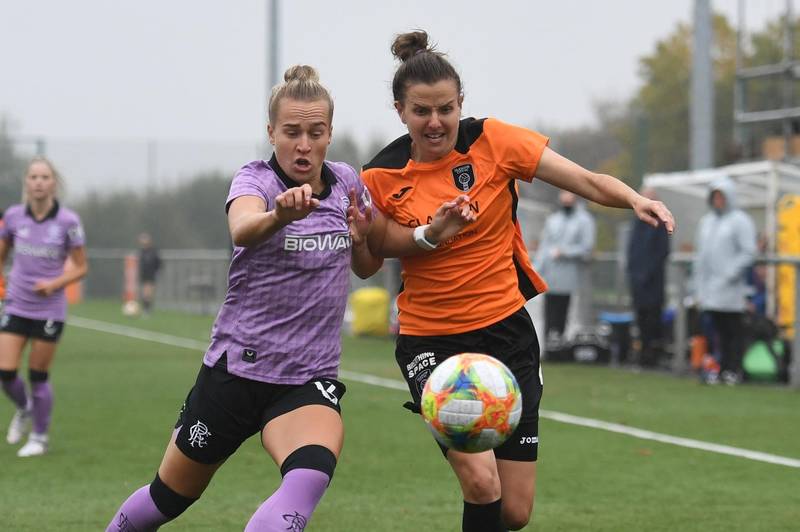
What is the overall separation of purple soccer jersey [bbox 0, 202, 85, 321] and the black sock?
18.1 feet

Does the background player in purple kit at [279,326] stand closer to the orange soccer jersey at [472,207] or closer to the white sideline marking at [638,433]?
the orange soccer jersey at [472,207]

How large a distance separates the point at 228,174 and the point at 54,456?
3220 cm

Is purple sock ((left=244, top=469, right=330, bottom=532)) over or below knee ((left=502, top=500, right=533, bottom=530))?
over

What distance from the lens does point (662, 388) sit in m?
15.0

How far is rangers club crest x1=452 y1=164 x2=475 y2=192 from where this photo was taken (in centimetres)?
582

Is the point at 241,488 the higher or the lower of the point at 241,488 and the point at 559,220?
the lower

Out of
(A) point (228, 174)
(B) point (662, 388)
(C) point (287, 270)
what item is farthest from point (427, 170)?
(A) point (228, 174)

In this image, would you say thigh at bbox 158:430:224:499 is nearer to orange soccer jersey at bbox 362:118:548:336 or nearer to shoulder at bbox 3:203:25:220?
orange soccer jersey at bbox 362:118:548:336

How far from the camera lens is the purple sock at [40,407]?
1020 centimetres

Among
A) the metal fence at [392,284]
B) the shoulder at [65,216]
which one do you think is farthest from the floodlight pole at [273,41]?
the shoulder at [65,216]

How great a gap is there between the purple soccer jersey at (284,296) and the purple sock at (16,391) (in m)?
5.65

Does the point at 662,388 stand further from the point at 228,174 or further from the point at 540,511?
the point at 228,174

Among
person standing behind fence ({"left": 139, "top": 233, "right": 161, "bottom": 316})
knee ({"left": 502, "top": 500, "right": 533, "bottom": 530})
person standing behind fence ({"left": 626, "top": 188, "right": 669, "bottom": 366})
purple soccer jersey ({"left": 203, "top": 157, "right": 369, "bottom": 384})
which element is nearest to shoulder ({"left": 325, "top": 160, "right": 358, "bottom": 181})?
purple soccer jersey ({"left": 203, "top": 157, "right": 369, "bottom": 384})

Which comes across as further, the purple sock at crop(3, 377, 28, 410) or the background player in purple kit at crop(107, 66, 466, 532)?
the purple sock at crop(3, 377, 28, 410)
